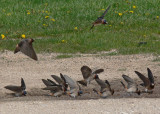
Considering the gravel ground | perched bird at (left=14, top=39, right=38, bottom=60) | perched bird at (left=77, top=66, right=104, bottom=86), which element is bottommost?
the gravel ground

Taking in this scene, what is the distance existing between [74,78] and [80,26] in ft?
17.5

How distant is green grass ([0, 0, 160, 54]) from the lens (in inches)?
468

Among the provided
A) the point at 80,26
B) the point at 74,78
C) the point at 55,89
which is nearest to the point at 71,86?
the point at 55,89

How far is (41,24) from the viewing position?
47.1ft

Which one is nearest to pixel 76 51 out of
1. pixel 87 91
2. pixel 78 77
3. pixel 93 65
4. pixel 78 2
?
pixel 93 65

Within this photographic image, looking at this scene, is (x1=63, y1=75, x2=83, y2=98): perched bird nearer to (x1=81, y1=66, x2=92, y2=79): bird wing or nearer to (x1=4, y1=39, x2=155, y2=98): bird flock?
(x1=4, y1=39, x2=155, y2=98): bird flock

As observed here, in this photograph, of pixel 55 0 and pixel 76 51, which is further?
pixel 55 0

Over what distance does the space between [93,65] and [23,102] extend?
3349 millimetres

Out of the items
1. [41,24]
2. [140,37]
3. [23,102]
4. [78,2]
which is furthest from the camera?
[78,2]

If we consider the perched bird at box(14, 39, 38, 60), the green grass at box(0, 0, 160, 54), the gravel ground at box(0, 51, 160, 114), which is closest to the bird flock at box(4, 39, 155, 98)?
the perched bird at box(14, 39, 38, 60)

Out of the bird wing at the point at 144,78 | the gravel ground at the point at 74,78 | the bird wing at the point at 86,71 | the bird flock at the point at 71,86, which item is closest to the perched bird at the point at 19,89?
the bird flock at the point at 71,86

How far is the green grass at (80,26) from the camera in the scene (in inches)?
468

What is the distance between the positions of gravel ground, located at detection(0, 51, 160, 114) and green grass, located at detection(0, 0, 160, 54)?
91cm

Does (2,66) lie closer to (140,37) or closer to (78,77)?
(78,77)
